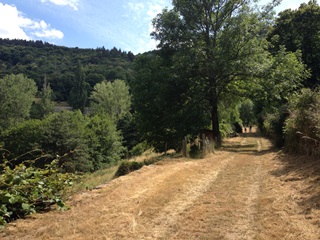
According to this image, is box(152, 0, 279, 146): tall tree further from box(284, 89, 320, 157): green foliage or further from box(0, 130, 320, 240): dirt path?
box(0, 130, 320, 240): dirt path

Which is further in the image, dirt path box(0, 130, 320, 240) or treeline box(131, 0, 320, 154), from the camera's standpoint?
treeline box(131, 0, 320, 154)

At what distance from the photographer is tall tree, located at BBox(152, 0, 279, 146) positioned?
20531mm

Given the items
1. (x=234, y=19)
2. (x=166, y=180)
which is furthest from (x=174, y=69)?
(x=166, y=180)

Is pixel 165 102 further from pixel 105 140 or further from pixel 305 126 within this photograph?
pixel 105 140

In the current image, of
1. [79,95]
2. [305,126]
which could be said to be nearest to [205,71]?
[305,126]

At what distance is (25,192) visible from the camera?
5.78 meters

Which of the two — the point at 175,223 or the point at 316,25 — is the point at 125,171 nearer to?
the point at 175,223

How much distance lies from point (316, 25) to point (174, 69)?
15.9 m

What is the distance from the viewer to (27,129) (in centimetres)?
4078

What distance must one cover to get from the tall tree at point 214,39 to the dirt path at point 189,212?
13.0m

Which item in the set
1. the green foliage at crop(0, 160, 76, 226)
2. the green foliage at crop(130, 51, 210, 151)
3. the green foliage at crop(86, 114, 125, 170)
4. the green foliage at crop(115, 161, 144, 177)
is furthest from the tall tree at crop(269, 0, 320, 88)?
the green foliage at crop(86, 114, 125, 170)

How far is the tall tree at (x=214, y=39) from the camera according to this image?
20.5 meters

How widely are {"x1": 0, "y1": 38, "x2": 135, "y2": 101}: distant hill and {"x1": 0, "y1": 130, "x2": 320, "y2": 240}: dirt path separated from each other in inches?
3162

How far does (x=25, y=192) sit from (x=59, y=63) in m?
126
